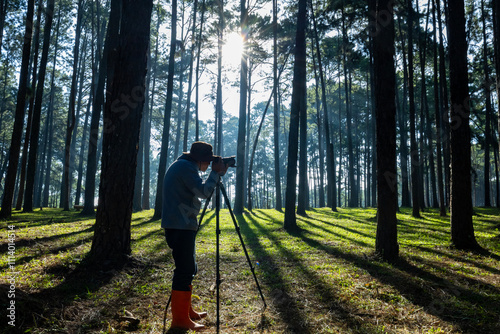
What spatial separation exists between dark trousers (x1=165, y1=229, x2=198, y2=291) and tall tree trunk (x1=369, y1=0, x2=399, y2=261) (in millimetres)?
4426

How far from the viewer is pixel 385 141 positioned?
20.3ft

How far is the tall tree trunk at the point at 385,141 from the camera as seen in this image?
20.0ft

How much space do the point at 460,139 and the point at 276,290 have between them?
18.9 feet

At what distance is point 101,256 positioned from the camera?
532cm

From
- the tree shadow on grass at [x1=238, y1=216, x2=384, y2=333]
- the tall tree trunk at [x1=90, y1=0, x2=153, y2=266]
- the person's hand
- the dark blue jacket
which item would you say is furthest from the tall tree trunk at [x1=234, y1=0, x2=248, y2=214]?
the dark blue jacket

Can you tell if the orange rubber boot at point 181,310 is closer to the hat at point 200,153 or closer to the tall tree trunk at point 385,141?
the hat at point 200,153

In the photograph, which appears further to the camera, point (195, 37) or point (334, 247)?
point (195, 37)

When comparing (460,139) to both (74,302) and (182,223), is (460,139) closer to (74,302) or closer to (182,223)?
(182,223)

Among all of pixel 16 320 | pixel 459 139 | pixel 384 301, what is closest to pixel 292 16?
pixel 459 139

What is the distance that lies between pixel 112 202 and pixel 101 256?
39.1 inches

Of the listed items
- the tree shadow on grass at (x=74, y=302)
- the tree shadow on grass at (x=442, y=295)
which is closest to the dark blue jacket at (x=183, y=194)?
the tree shadow on grass at (x=74, y=302)

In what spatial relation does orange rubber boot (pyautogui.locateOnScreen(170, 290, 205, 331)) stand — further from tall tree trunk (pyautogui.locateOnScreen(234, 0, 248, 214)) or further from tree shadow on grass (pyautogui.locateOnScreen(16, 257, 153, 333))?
tall tree trunk (pyautogui.locateOnScreen(234, 0, 248, 214))

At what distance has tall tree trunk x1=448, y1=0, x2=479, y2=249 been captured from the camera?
6910mm

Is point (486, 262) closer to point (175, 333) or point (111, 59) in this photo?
point (175, 333)
